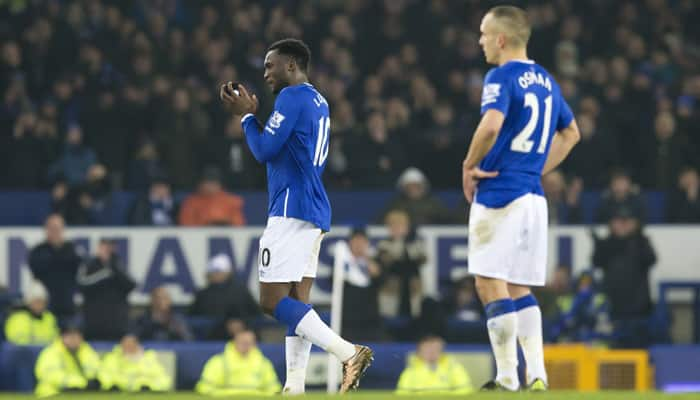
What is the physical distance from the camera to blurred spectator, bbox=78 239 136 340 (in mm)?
16906

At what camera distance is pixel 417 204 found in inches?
709

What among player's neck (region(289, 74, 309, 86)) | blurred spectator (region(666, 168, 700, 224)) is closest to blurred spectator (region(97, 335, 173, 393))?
blurred spectator (region(666, 168, 700, 224))

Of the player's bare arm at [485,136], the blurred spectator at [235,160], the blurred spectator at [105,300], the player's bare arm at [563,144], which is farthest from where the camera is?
the blurred spectator at [235,160]

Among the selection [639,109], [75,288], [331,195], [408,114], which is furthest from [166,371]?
[639,109]

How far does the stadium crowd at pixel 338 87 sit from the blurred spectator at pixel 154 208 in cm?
5

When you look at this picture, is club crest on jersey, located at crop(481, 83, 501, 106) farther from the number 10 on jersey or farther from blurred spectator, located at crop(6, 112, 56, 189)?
blurred spectator, located at crop(6, 112, 56, 189)


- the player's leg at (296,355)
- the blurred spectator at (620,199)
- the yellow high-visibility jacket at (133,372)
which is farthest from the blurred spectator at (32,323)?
the player's leg at (296,355)

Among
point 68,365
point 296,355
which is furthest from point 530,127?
point 68,365

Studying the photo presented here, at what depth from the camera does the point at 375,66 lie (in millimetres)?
21031

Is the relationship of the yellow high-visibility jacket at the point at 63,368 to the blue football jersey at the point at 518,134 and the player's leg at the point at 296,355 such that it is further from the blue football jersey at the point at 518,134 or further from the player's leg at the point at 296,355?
the blue football jersey at the point at 518,134

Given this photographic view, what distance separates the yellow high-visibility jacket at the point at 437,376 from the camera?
1555 cm

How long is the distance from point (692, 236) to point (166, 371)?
5782 mm

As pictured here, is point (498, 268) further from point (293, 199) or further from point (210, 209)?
point (210, 209)

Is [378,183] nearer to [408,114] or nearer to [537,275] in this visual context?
[408,114]
